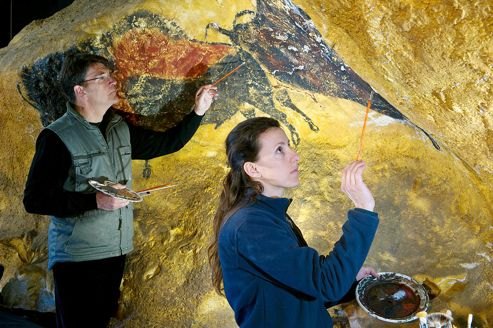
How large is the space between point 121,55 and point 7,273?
1734mm

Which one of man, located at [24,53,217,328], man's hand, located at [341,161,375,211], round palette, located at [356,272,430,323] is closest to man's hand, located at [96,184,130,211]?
man, located at [24,53,217,328]

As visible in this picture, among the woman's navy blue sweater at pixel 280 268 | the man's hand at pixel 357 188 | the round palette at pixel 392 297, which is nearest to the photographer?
the woman's navy blue sweater at pixel 280 268

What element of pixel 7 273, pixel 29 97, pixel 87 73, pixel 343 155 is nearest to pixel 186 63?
pixel 87 73

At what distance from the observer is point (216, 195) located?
3.40 metres

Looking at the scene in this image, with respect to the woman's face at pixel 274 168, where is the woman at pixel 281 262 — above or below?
below

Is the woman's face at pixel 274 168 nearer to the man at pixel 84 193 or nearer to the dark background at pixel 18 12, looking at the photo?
the man at pixel 84 193

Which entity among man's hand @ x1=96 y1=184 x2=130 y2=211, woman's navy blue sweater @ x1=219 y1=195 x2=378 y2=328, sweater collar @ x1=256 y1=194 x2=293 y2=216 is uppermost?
sweater collar @ x1=256 y1=194 x2=293 y2=216

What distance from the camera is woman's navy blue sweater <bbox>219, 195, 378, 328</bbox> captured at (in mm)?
1450

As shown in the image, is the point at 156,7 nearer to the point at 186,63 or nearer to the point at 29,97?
the point at 186,63

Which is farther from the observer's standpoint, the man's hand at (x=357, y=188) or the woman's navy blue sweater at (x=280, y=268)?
the man's hand at (x=357, y=188)

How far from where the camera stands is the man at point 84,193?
2244 mm

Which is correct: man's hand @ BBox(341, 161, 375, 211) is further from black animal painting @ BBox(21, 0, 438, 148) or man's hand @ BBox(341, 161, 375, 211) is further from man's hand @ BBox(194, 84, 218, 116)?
man's hand @ BBox(194, 84, 218, 116)

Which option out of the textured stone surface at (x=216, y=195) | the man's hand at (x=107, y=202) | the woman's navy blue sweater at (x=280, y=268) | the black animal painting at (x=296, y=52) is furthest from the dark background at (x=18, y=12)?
the woman's navy blue sweater at (x=280, y=268)

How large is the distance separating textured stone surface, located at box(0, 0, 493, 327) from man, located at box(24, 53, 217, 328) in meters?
0.54
